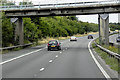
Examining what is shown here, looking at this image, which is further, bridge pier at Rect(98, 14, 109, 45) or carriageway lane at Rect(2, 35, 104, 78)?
bridge pier at Rect(98, 14, 109, 45)

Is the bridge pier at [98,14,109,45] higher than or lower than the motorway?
higher

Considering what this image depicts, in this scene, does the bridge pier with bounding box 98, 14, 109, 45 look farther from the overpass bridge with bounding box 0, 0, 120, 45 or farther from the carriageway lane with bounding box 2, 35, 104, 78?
the carriageway lane with bounding box 2, 35, 104, 78

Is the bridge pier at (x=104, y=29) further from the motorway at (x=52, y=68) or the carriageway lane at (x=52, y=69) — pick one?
the carriageway lane at (x=52, y=69)

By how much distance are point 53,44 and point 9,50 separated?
5836 mm

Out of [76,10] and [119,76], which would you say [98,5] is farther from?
[119,76]

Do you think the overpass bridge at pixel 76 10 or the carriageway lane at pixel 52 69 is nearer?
the carriageway lane at pixel 52 69

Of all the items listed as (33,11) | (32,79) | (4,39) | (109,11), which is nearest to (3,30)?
(4,39)

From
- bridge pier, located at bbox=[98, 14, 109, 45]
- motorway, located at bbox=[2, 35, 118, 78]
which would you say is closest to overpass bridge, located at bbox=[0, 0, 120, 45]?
bridge pier, located at bbox=[98, 14, 109, 45]

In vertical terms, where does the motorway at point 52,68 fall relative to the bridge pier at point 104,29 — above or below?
below

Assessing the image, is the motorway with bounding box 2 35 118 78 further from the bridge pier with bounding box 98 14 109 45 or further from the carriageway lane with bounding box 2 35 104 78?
the bridge pier with bounding box 98 14 109 45

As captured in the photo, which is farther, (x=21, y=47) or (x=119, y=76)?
(x=21, y=47)

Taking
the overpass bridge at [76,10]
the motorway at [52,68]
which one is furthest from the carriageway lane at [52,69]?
the overpass bridge at [76,10]

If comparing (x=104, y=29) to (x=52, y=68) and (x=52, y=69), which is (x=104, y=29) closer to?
(x=52, y=68)

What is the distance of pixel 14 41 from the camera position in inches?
1452
